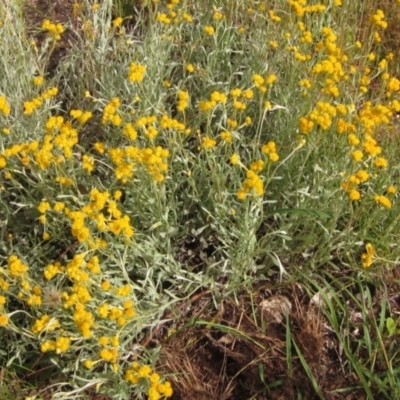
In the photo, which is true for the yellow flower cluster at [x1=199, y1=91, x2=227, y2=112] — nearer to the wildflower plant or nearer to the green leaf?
the wildflower plant

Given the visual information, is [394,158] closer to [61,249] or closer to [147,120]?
[147,120]

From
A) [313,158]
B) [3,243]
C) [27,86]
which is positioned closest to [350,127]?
[313,158]

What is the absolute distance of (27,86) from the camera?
2.88 m

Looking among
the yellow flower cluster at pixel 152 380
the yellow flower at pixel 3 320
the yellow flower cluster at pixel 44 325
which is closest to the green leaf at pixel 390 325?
the yellow flower cluster at pixel 152 380

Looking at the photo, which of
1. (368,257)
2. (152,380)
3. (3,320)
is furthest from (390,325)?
(3,320)

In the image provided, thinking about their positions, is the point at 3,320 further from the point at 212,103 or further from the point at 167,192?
the point at 212,103

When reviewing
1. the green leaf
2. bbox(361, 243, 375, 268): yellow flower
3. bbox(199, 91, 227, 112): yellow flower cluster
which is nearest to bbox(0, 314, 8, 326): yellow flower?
bbox(199, 91, 227, 112): yellow flower cluster

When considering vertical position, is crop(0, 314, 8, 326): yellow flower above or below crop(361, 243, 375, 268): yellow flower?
above

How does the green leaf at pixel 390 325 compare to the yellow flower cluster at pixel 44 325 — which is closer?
the yellow flower cluster at pixel 44 325

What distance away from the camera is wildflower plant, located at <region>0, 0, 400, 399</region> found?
2010 millimetres

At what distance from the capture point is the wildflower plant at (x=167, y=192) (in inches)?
79.1

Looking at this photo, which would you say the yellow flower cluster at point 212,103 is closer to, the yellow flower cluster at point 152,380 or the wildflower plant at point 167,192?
the wildflower plant at point 167,192

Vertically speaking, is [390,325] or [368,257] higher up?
[368,257]

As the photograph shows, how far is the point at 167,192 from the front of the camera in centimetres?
249
